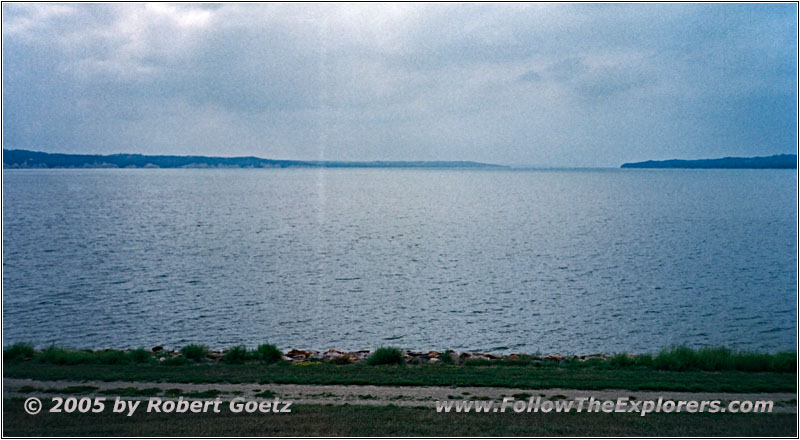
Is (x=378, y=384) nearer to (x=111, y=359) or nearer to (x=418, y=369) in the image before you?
(x=418, y=369)

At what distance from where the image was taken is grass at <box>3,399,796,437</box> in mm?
9164

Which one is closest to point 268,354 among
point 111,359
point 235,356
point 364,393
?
point 235,356

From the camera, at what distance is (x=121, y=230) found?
50812 millimetres

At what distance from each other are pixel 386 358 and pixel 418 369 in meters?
1.34

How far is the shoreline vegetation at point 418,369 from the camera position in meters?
12.7

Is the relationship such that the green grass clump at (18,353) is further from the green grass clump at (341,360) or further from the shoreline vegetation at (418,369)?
the green grass clump at (341,360)

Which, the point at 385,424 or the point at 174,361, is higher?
the point at 385,424

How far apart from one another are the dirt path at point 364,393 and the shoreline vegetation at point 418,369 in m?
0.29

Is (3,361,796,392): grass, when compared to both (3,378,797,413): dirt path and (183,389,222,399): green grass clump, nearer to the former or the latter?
(3,378,797,413): dirt path

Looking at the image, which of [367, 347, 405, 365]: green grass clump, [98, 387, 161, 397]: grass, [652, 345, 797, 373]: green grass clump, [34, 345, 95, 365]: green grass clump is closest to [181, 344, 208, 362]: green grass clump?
[34, 345, 95, 365]: green grass clump

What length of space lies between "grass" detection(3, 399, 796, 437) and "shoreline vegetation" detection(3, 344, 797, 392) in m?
2.27

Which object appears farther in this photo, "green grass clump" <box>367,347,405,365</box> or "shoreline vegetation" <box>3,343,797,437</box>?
"green grass clump" <box>367,347,405,365</box>

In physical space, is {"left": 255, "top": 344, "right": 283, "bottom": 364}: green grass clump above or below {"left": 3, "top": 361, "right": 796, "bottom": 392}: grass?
below

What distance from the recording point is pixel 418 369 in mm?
14258
